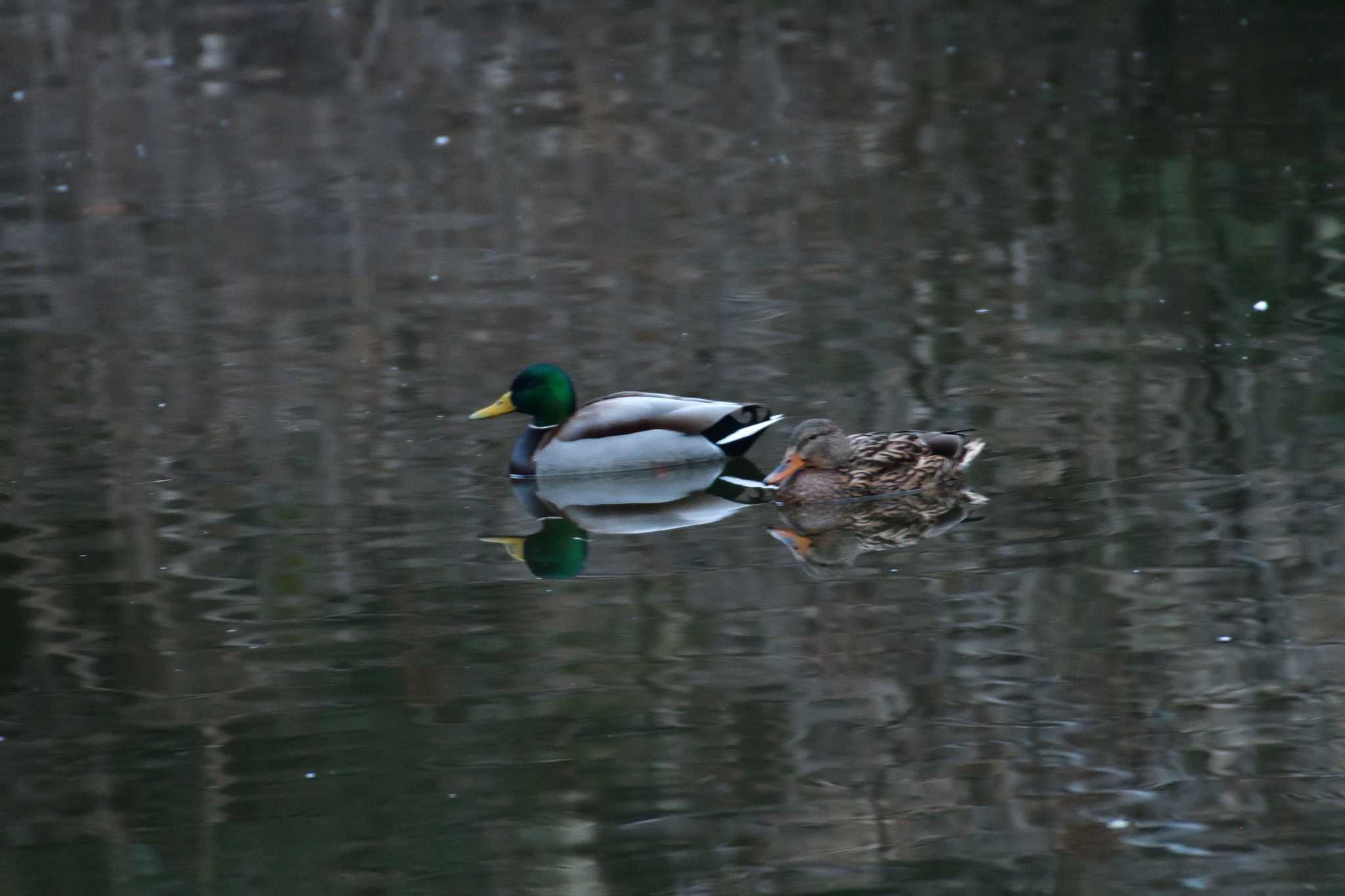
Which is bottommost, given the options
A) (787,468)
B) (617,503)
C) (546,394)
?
(617,503)

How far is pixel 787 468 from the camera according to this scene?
29.7 feet

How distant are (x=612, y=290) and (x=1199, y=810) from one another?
809 centimetres

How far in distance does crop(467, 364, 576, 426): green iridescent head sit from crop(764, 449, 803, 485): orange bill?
129cm

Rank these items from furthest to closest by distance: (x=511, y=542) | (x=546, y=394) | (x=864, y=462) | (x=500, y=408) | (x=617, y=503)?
(x=500, y=408)
(x=546, y=394)
(x=617, y=503)
(x=864, y=462)
(x=511, y=542)

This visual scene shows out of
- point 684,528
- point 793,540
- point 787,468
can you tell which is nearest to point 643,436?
point 787,468

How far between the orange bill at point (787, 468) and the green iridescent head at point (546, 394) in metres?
1.29

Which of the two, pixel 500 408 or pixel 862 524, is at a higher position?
pixel 500 408

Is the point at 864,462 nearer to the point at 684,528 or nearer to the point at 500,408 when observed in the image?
the point at 684,528

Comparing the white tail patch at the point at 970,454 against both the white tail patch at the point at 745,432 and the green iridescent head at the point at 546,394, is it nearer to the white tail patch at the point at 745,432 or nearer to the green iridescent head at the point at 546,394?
the white tail patch at the point at 745,432

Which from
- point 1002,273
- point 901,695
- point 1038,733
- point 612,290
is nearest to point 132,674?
point 901,695

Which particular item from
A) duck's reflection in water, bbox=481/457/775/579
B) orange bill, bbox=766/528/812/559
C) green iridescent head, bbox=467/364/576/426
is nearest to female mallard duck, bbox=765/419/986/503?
duck's reflection in water, bbox=481/457/775/579

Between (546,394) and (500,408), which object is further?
(500,408)

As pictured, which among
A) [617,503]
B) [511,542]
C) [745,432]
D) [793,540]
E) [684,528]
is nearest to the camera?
[793,540]

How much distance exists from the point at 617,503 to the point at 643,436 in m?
0.45
